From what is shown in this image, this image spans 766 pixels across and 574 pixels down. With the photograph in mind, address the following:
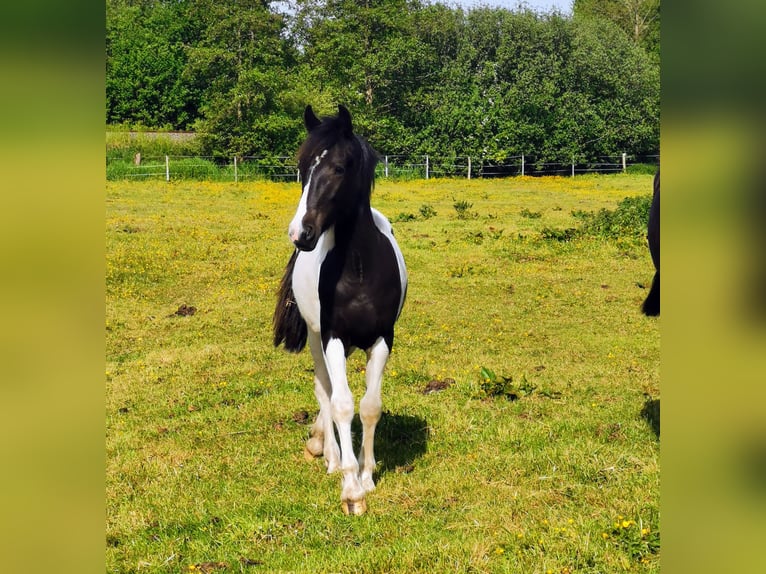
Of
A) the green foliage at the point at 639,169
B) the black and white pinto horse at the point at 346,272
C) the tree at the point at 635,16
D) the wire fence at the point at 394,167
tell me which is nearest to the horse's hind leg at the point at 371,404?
the black and white pinto horse at the point at 346,272

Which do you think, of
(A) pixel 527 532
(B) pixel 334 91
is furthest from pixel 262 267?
(B) pixel 334 91

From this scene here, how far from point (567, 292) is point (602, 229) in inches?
227

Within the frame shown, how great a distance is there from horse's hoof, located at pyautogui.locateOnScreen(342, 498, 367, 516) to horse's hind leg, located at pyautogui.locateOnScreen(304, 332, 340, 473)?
76cm

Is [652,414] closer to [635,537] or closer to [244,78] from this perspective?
[635,537]

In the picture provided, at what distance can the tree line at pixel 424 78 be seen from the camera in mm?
43750

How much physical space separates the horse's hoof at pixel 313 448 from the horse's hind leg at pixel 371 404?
631 millimetres

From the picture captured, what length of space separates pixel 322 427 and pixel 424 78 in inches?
1820

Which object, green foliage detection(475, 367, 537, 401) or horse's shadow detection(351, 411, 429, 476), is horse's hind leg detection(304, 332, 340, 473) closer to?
horse's shadow detection(351, 411, 429, 476)

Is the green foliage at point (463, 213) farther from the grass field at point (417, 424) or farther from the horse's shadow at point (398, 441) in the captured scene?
the horse's shadow at point (398, 441)

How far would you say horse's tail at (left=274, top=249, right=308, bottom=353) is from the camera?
22.0ft

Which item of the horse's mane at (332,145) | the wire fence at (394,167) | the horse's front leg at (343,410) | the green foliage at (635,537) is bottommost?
the green foliage at (635,537)

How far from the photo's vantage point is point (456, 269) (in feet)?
48.2

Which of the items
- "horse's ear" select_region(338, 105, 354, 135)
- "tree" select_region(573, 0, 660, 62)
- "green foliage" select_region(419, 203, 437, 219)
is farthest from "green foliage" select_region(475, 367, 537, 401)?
"tree" select_region(573, 0, 660, 62)
